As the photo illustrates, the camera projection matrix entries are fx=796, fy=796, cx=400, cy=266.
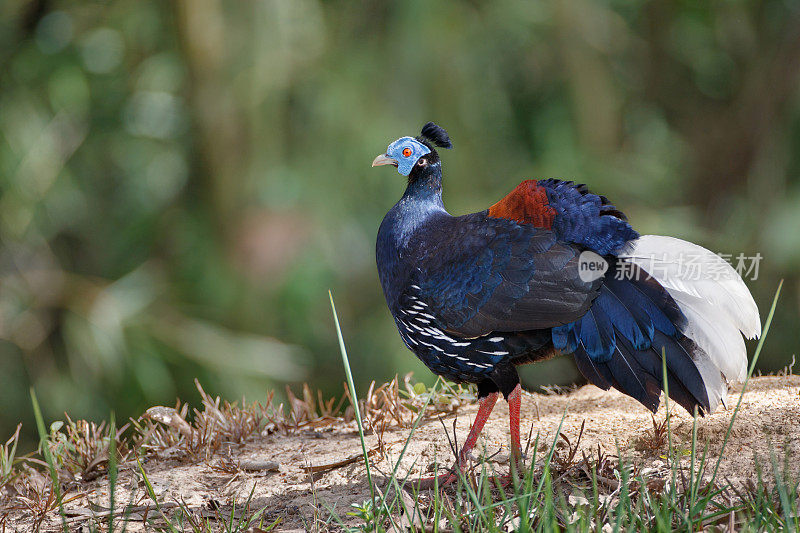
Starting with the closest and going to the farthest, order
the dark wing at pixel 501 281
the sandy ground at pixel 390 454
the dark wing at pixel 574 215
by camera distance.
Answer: the sandy ground at pixel 390 454, the dark wing at pixel 501 281, the dark wing at pixel 574 215

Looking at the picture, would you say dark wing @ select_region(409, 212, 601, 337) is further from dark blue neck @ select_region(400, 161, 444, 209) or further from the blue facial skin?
the blue facial skin

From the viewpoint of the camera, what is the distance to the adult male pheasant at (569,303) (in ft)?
8.71

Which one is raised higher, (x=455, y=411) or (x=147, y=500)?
(x=455, y=411)

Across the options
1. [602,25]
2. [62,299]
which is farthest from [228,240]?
[602,25]

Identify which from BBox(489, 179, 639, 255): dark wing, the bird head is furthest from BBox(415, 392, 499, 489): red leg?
the bird head

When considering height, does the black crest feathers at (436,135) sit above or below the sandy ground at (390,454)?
above

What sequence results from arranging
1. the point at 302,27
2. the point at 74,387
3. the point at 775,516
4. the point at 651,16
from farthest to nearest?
the point at 651,16 → the point at 74,387 → the point at 302,27 → the point at 775,516

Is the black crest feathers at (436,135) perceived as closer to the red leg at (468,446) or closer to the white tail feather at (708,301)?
the white tail feather at (708,301)

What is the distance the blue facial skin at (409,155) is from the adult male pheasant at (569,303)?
1.13 feet

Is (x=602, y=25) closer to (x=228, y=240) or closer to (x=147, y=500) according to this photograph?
(x=228, y=240)

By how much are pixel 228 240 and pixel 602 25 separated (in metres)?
4.54

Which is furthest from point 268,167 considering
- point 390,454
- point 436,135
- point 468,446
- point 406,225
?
point 468,446

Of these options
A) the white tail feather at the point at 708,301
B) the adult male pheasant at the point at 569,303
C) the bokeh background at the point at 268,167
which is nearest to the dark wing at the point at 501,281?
the adult male pheasant at the point at 569,303

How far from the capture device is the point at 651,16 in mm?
9508
